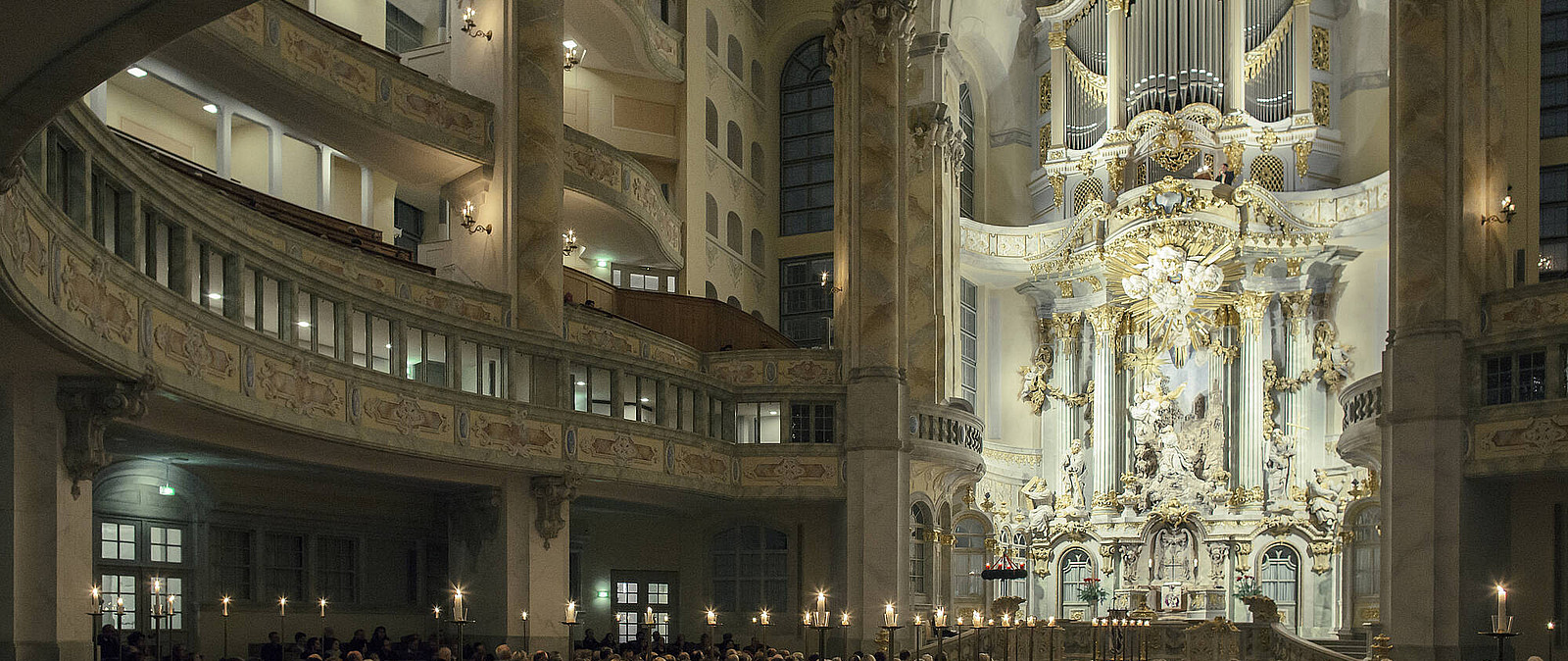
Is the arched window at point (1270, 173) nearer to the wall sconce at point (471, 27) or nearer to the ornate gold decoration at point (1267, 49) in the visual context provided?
the ornate gold decoration at point (1267, 49)

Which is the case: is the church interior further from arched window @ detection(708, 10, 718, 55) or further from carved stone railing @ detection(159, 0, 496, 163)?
arched window @ detection(708, 10, 718, 55)

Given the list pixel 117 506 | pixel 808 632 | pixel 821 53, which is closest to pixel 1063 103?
pixel 821 53

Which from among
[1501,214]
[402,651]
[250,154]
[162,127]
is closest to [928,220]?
[1501,214]

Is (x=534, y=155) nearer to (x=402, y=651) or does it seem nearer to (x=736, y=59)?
(x=402, y=651)

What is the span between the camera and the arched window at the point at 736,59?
39.9 metres

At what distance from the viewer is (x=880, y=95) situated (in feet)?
103

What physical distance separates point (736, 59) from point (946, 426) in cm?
1252

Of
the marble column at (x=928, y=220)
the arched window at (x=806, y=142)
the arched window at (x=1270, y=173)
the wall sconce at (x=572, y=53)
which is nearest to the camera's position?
the wall sconce at (x=572, y=53)

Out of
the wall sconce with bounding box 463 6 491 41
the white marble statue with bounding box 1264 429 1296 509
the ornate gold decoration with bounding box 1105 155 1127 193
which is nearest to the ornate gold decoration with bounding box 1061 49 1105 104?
the ornate gold decoration with bounding box 1105 155 1127 193

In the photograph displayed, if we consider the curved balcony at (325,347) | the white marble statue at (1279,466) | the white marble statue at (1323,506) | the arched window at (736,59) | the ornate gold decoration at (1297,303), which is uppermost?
the arched window at (736,59)

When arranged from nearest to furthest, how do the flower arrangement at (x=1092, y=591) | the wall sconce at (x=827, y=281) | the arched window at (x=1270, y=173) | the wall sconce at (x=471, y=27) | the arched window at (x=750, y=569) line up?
the wall sconce at (x=471, y=27), the arched window at (x=750, y=569), the wall sconce at (x=827, y=281), the flower arrangement at (x=1092, y=591), the arched window at (x=1270, y=173)

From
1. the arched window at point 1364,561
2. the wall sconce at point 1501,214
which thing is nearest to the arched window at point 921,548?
the arched window at point 1364,561

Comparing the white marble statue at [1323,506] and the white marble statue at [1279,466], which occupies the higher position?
the white marble statue at [1279,466]

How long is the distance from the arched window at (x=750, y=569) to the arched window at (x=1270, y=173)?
17.4 metres
